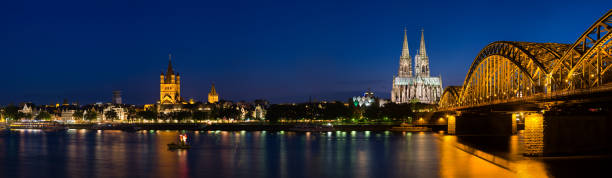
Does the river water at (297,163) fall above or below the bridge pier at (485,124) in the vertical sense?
below

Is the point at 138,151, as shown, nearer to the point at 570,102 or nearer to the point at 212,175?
the point at 212,175

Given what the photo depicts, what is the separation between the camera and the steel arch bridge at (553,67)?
144 ft

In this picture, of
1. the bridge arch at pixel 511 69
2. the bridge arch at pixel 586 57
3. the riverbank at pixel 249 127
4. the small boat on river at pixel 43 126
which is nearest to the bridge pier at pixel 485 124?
the bridge arch at pixel 511 69

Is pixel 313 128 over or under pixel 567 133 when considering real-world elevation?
under

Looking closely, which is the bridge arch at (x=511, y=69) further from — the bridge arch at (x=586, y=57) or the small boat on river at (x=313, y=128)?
the small boat on river at (x=313, y=128)

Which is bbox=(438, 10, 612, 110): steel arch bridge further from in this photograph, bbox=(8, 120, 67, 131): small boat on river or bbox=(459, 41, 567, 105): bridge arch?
bbox=(8, 120, 67, 131): small boat on river

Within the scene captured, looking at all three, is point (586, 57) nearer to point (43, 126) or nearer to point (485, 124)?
point (485, 124)

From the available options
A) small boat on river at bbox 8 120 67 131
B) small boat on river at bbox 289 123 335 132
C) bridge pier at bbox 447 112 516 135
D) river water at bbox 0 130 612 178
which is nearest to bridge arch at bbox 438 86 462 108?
bridge pier at bbox 447 112 516 135

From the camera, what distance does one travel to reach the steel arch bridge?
44.0 metres

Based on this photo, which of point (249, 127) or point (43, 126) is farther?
point (43, 126)

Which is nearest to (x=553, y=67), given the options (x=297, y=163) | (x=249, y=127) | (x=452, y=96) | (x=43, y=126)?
(x=297, y=163)

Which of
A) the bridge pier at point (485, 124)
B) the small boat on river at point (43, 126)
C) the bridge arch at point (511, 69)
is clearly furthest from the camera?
the small boat on river at point (43, 126)

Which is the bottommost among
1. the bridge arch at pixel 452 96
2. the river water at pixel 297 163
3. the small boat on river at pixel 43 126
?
the river water at pixel 297 163

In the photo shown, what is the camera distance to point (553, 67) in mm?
51750
